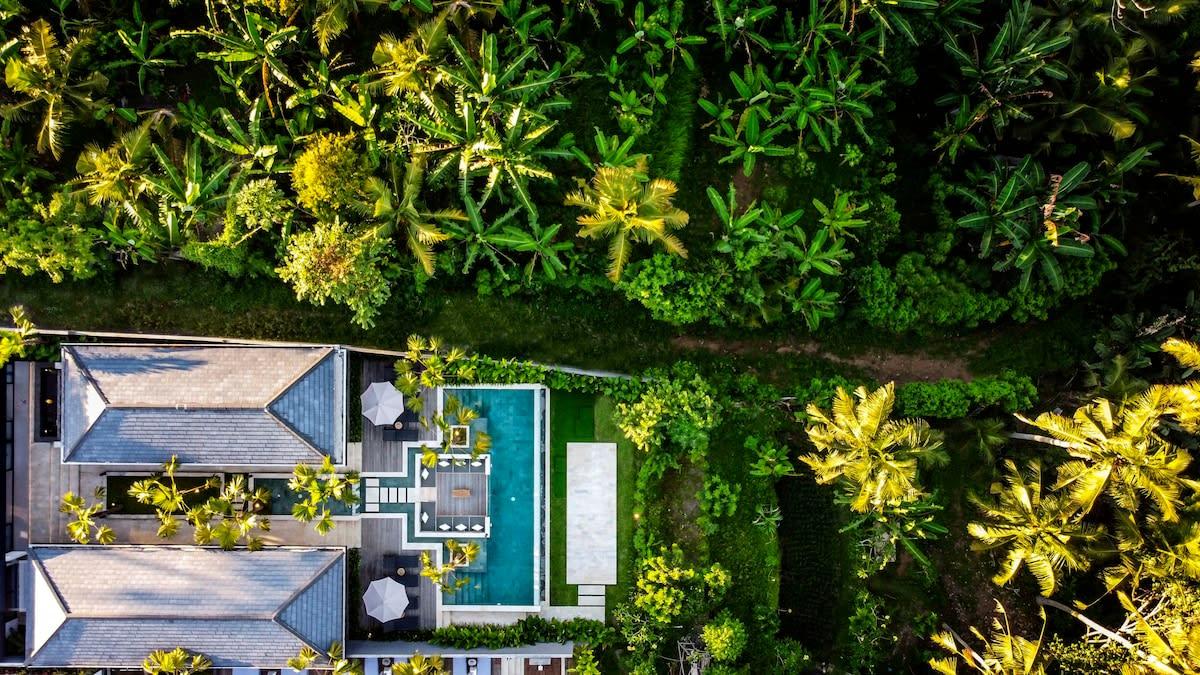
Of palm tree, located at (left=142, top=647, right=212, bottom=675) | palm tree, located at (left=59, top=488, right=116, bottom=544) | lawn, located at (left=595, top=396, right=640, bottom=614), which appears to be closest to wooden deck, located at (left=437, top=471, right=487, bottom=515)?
lawn, located at (left=595, top=396, right=640, bottom=614)

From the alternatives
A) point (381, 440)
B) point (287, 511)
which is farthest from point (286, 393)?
point (287, 511)

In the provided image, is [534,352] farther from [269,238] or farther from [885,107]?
[885,107]

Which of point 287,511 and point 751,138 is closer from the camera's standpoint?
point 751,138

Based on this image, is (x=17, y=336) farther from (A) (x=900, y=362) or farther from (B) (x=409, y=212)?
(A) (x=900, y=362)

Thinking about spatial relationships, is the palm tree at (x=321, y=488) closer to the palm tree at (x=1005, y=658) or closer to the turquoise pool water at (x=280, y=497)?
the turquoise pool water at (x=280, y=497)

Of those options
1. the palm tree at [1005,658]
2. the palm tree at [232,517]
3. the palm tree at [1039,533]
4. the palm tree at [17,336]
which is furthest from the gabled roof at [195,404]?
the palm tree at [1039,533]

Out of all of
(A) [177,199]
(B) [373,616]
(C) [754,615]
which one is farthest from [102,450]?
(C) [754,615]
